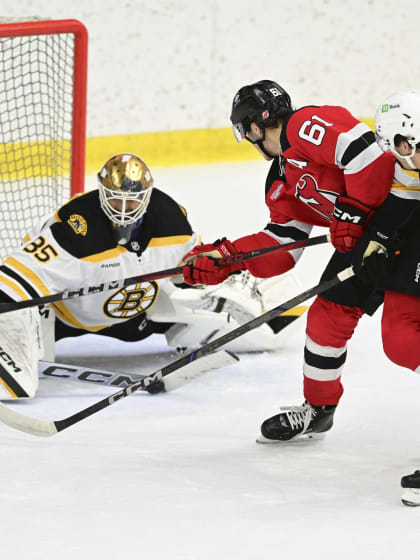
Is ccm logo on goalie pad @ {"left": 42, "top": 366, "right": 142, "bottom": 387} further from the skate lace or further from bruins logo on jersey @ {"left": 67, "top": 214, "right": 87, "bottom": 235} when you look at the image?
the skate lace

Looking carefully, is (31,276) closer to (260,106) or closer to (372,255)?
(260,106)

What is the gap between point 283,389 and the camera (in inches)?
110

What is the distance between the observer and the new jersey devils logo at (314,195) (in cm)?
212

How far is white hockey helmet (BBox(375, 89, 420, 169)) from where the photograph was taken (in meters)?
1.81

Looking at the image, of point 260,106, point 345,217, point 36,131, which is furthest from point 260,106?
point 36,131

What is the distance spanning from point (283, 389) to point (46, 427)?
939 millimetres

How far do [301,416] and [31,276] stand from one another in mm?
944

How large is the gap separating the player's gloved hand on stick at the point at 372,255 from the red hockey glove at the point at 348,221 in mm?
21

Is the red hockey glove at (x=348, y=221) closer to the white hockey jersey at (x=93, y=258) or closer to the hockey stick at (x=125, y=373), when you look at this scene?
the hockey stick at (x=125, y=373)

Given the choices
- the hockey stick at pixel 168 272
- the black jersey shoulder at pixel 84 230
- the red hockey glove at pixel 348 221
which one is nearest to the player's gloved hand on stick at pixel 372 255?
the red hockey glove at pixel 348 221

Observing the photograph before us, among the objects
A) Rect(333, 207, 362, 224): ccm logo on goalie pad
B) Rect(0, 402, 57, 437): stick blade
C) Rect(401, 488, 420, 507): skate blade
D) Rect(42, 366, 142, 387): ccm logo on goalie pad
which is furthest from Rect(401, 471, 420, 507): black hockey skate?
Rect(42, 366, 142, 387): ccm logo on goalie pad

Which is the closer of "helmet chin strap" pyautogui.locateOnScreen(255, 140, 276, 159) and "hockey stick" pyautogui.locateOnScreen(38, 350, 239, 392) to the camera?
"helmet chin strap" pyautogui.locateOnScreen(255, 140, 276, 159)

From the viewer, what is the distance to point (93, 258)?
9.11 feet

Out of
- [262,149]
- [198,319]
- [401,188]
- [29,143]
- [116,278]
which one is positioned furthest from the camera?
[29,143]
